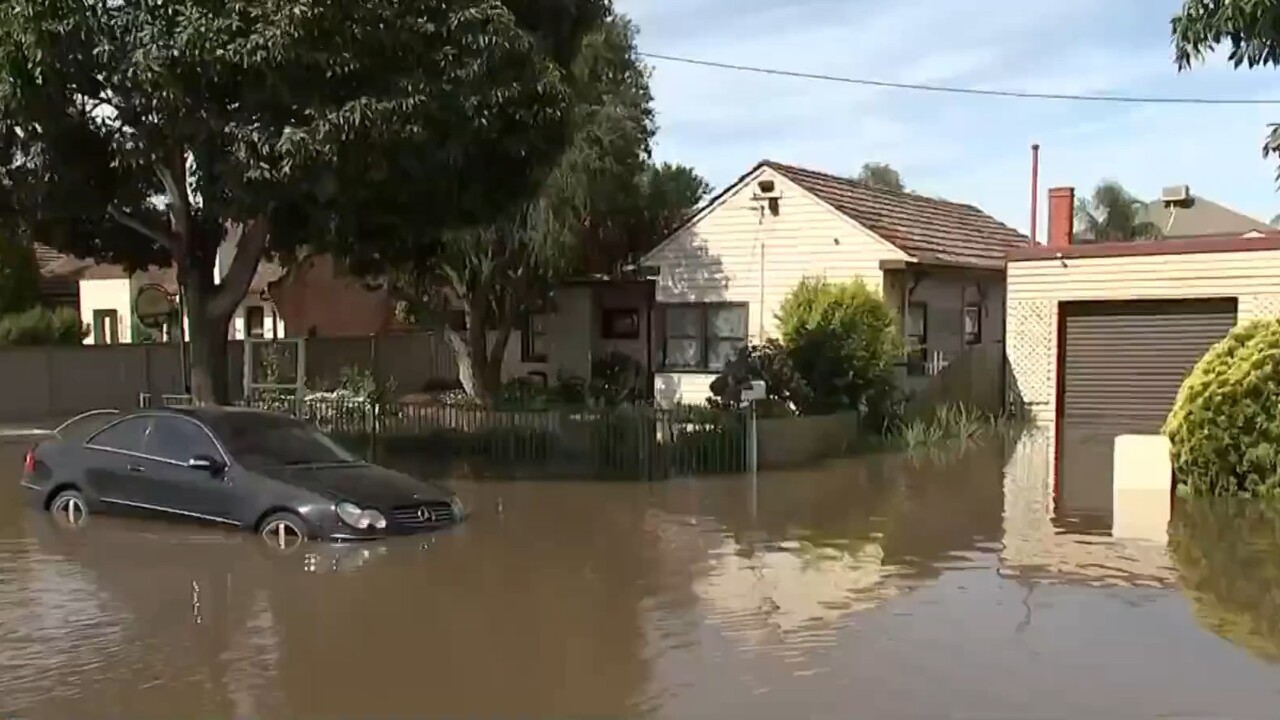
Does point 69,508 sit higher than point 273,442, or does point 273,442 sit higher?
point 273,442

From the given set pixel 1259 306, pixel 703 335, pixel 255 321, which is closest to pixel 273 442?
pixel 703 335

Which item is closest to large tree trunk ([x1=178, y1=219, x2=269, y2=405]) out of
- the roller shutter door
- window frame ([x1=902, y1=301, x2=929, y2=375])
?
window frame ([x1=902, y1=301, x2=929, y2=375])

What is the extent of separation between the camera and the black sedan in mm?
11555

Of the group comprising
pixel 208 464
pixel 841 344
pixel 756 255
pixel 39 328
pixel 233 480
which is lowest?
pixel 233 480

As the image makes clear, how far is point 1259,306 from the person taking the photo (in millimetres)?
21172

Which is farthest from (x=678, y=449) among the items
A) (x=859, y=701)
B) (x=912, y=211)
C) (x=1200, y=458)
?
(x=912, y=211)

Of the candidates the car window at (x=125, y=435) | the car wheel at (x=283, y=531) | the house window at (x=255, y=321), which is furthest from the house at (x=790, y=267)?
the car wheel at (x=283, y=531)

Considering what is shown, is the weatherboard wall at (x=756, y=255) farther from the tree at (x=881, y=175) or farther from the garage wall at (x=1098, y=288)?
the tree at (x=881, y=175)

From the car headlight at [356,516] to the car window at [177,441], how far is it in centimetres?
158

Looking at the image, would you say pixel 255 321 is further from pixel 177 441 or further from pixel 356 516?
pixel 356 516

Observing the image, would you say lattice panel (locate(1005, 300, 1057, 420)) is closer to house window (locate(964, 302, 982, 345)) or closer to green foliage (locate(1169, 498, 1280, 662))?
house window (locate(964, 302, 982, 345))

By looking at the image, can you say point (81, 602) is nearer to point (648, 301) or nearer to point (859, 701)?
point (859, 701)

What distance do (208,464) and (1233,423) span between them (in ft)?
36.9

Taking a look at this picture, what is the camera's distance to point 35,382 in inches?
1089
